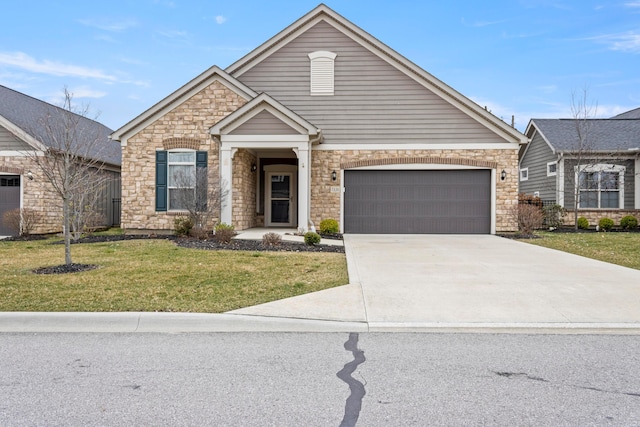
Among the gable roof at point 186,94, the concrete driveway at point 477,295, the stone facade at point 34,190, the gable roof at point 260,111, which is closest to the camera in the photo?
the concrete driveway at point 477,295

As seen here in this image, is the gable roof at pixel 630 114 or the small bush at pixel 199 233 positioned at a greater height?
the gable roof at pixel 630 114

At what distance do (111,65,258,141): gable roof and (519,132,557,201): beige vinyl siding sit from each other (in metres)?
Result: 14.9

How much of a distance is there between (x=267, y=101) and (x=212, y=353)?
1158 centimetres

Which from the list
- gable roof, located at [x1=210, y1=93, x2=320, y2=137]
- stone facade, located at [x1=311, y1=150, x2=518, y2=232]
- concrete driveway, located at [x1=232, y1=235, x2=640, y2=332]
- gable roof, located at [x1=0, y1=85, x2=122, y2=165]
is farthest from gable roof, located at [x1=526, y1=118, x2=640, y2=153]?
gable roof, located at [x1=0, y1=85, x2=122, y2=165]

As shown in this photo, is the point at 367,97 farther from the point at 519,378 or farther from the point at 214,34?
the point at 519,378

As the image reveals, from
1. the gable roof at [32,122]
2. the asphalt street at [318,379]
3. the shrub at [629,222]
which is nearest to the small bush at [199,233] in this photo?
the gable roof at [32,122]

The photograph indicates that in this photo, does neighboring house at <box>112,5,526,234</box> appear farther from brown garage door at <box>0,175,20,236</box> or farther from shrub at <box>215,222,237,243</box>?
brown garage door at <box>0,175,20,236</box>

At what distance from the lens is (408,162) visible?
1766 cm

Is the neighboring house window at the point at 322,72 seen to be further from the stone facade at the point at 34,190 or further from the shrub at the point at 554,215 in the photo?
the shrub at the point at 554,215

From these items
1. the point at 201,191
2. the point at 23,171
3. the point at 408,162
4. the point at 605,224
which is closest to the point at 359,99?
the point at 408,162

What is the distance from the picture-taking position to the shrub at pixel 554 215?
69.6 ft

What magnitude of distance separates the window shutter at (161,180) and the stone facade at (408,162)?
5.21 meters

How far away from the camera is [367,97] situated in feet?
59.0

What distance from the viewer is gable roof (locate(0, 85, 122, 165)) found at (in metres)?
17.4
